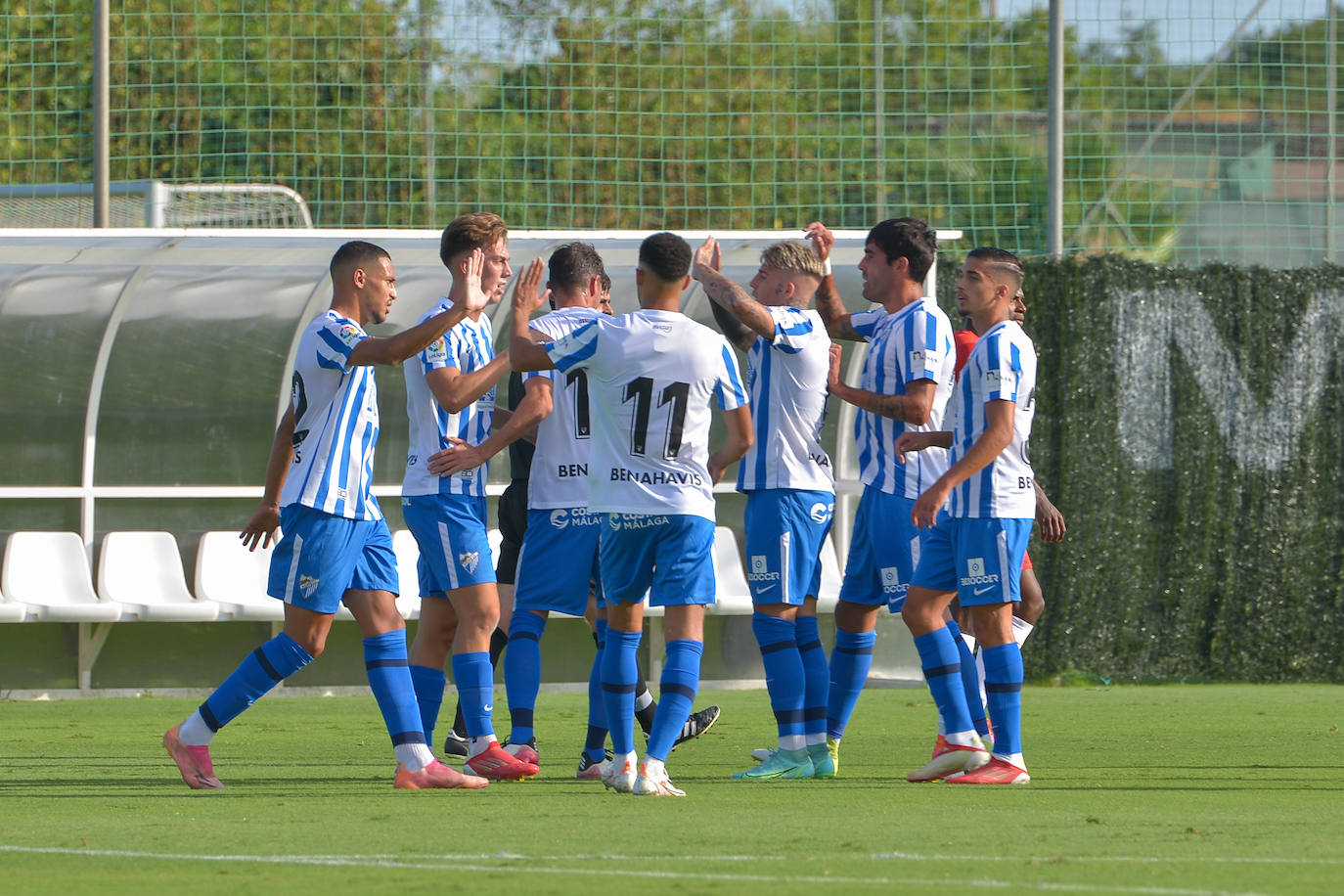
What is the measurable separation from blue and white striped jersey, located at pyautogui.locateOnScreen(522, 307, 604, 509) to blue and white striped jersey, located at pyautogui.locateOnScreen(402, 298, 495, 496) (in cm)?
22

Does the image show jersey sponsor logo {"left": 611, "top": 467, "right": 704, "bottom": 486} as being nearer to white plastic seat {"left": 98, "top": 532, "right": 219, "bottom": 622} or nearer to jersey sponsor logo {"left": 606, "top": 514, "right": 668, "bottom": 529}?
jersey sponsor logo {"left": 606, "top": 514, "right": 668, "bottom": 529}

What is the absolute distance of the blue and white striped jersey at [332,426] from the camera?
5.86 meters

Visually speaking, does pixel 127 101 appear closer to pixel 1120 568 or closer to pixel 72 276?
pixel 72 276

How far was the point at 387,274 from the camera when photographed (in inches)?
244

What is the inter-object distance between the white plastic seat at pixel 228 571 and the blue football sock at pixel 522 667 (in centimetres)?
455

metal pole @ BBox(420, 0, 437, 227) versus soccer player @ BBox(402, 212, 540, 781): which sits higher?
metal pole @ BBox(420, 0, 437, 227)

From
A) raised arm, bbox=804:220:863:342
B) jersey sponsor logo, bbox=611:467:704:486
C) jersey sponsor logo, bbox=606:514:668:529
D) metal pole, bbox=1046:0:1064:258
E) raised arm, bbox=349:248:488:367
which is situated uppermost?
metal pole, bbox=1046:0:1064:258

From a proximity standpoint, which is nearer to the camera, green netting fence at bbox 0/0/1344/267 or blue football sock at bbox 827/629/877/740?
blue football sock at bbox 827/629/877/740

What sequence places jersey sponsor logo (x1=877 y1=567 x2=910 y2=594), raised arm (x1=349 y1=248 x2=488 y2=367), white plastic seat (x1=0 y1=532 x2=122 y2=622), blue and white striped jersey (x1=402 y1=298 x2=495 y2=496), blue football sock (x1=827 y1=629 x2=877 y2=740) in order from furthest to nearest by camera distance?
white plastic seat (x1=0 y1=532 x2=122 y2=622), blue football sock (x1=827 y1=629 x2=877 y2=740), jersey sponsor logo (x1=877 y1=567 x2=910 y2=594), blue and white striped jersey (x1=402 y1=298 x2=495 y2=496), raised arm (x1=349 y1=248 x2=488 y2=367)

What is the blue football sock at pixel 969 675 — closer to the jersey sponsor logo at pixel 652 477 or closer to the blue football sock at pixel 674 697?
the blue football sock at pixel 674 697

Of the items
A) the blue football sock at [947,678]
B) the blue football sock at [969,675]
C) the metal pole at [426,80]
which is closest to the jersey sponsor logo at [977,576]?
the blue football sock at [947,678]

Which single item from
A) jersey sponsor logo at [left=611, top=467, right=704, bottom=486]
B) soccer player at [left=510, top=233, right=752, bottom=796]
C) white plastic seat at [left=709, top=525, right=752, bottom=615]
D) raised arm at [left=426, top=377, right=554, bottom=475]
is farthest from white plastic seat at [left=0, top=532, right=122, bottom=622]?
jersey sponsor logo at [left=611, top=467, right=704, bottom=486]

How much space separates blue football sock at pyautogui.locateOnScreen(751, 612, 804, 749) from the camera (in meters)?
6.52

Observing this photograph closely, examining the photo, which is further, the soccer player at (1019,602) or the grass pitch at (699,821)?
the soccer player at (1019,602)
